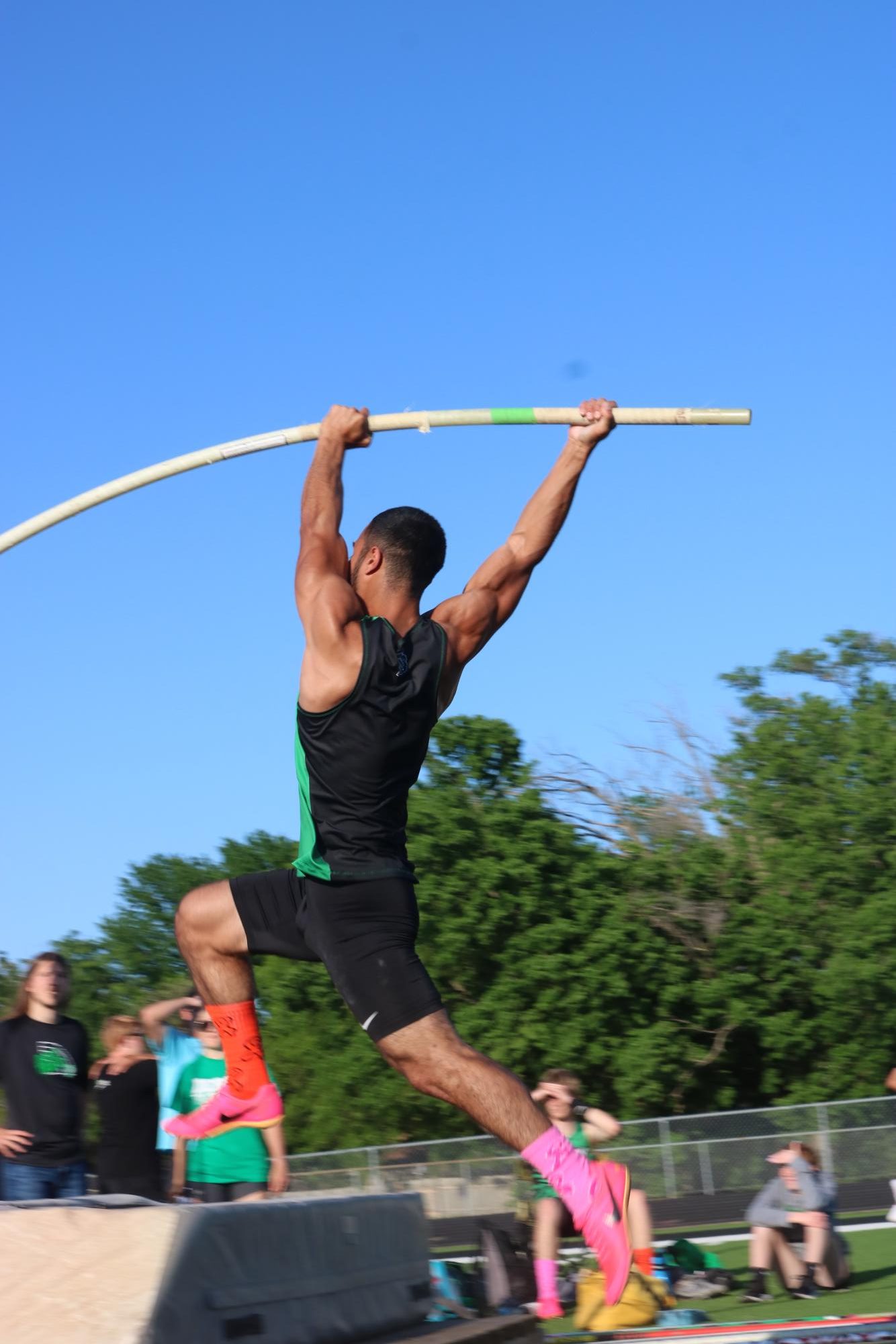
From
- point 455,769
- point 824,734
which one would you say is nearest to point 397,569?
point 455,769

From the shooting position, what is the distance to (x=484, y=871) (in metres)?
33.7

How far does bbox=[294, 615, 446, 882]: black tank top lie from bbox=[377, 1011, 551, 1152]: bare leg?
47 cm

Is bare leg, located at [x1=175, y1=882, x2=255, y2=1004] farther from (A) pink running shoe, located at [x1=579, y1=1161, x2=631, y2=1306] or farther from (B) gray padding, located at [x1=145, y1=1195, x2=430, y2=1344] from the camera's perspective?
(A) pink running shoe, located at [x1=579, y1=1161, x2=631, y2=1306]

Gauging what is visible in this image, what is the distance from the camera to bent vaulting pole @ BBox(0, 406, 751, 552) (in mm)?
4734

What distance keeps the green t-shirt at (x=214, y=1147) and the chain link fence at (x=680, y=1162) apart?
11.8 metres

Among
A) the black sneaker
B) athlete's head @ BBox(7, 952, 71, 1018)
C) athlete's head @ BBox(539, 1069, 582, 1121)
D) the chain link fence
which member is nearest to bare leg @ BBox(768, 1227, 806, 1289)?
the black sneaker

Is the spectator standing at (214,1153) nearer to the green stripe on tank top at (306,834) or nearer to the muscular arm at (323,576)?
the green stripe on tank top at (306,834)

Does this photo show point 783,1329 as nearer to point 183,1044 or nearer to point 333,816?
point 333,816

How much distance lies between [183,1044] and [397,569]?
11.4 ft

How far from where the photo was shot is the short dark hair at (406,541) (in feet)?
14.9

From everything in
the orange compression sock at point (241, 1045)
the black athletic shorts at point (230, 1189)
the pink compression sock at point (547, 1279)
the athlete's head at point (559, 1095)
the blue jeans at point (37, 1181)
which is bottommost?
the pink compression sock at point (547, 1279)

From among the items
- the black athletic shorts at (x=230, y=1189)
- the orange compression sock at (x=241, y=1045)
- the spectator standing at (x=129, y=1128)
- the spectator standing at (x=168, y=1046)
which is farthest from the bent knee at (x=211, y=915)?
the spectator standing at (x=129, y=1128)

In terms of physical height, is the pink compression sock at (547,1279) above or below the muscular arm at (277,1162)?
below

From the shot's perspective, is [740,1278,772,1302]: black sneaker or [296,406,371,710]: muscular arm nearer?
[296,406,371,710]: muscular arm
